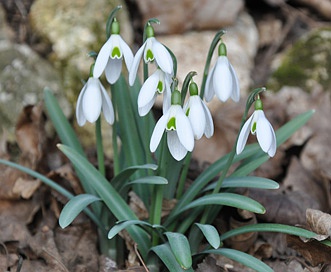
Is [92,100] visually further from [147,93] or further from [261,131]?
[261,131]

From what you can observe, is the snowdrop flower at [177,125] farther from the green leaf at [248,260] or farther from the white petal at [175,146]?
the green leaf at [248,260]

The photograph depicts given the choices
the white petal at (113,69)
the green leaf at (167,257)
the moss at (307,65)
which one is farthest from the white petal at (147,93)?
the moss at (307,65)

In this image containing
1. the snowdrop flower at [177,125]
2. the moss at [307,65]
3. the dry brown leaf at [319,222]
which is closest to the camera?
the snowdrop flower at [177,125]

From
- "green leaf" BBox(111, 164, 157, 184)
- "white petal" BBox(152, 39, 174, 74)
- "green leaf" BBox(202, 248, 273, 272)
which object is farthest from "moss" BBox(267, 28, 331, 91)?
"white petal" BBox(152, 39, 174, 74)

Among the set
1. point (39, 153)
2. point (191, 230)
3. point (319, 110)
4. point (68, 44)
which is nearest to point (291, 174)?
point (319, 110)

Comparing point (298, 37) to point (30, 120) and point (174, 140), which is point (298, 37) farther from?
point (174, 140)

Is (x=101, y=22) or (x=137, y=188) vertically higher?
(x=101, y=22)
